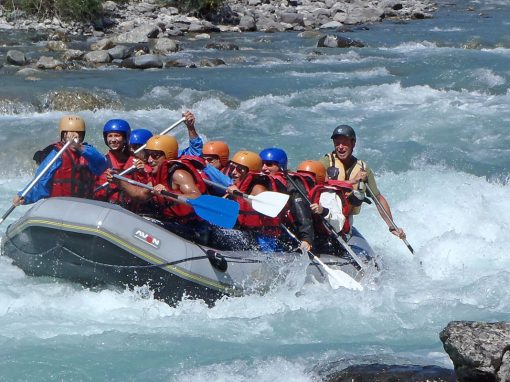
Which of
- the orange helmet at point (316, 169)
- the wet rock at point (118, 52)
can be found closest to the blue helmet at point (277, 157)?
the orange helmet at point (316, 169)

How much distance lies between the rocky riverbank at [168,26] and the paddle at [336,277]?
1013 cm

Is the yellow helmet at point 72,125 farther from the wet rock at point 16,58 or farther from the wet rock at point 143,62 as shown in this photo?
the wet rock at point 16,58

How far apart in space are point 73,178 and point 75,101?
22.2 ft

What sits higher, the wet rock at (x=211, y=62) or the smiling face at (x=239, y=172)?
the smiling face at (x=239, y=172)

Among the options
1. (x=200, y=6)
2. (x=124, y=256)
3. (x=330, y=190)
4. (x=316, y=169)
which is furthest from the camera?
(x=200, y=6)

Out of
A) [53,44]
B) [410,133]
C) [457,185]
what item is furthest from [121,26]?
[457,185]

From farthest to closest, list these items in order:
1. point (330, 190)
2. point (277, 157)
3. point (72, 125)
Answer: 1. point (330, 190)
2. point (277, 157)
3. point (72, 125)

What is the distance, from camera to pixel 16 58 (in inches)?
646

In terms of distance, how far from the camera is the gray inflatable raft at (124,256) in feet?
19.2

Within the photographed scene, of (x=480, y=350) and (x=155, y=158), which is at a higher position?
(x=155, y=158)

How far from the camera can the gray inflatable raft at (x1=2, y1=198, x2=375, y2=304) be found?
5.86 meters

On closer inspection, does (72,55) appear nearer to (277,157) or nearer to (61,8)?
(61,8)

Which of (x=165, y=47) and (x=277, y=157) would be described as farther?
(x=165, y=47)

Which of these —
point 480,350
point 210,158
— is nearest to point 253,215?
point 210,158
